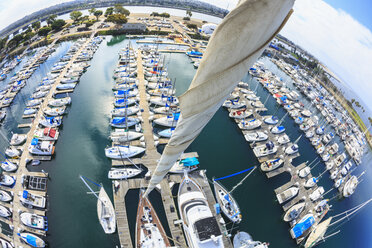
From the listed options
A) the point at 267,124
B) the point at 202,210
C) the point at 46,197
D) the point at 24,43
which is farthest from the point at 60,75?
the point at 267,124

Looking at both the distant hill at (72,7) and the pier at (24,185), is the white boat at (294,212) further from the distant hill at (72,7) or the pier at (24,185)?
the distant hill at (72,7)

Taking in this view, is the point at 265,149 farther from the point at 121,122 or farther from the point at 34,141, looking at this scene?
the point at 34,141

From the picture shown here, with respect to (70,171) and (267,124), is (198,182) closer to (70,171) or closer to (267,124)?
(70,171)

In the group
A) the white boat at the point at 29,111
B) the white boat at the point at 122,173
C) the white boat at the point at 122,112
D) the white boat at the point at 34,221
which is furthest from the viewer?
the white boat at the point at 122,112

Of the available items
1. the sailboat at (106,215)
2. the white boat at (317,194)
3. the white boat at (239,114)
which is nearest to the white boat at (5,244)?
the sailboat at (106,215)

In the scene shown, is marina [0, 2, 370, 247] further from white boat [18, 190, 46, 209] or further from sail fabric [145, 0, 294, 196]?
sail fabric [145, 0, 294, 196]

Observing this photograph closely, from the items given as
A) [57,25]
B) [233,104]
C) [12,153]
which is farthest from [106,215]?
[57,25]
